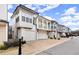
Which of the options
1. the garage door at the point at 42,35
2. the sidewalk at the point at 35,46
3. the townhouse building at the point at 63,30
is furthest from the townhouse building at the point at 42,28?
the townhouse building at the point at 63,30

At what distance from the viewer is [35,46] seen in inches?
137

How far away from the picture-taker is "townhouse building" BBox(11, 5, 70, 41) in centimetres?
350

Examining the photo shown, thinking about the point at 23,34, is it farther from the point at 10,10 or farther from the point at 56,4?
the point at 56,4

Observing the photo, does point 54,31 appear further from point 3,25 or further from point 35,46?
point 3,25

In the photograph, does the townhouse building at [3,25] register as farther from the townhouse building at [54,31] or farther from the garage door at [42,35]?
the townhouse building at [54,31]

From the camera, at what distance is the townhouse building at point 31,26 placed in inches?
138

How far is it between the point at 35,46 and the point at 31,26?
0.43 metres

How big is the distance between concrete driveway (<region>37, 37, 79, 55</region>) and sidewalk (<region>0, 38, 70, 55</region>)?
0.32 feet

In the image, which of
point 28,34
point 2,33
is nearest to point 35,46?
point 28,34

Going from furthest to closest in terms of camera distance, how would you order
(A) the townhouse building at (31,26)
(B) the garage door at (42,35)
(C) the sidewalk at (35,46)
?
(B) the garage door at (42,35) → (A) the townhouse building at (31,26) → (C) the sidewalk at (35,46)

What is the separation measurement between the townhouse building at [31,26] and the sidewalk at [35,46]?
12 centimetres

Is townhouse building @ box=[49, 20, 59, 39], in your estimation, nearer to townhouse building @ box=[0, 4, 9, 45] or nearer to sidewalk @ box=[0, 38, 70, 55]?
sidewalk @ box=[0, 38, 70, 55]
